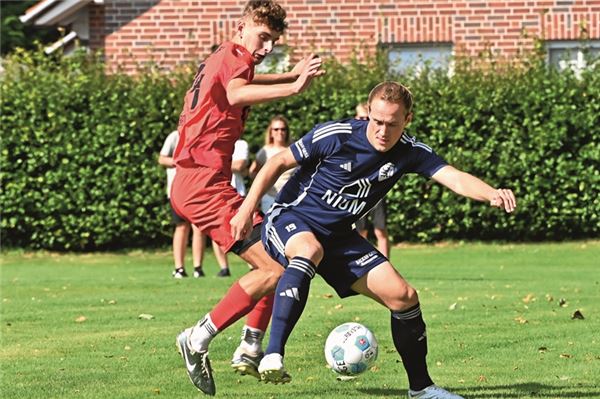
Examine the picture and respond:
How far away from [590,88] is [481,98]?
165cm

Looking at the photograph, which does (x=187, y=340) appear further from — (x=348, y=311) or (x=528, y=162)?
(x=528, y=162)

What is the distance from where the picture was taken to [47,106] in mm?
20500

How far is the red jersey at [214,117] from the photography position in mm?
7828

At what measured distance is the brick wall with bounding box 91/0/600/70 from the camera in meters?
→ 22.0

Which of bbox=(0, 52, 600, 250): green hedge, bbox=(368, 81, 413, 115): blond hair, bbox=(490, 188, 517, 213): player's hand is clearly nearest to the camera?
bbox=(490, 188, 517, 213): player's hand

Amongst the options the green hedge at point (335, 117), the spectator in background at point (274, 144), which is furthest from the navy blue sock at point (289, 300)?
the green hedge at point (335, 117)

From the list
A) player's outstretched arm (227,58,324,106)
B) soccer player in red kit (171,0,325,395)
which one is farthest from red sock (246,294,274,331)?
player's outstretched arm (227,58,324,106)

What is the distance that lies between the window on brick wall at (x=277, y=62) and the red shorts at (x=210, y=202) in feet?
38.7

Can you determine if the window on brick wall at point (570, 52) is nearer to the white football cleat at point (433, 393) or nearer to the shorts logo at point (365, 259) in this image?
the shorts logo at point (365, 259)

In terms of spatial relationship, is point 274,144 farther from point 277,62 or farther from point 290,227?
point 290,227

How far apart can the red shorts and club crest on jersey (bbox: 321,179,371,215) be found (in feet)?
2.20

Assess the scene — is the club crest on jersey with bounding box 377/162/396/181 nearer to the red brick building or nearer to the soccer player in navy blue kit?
the soccer player in navy blue kit

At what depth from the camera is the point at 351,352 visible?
7504mm

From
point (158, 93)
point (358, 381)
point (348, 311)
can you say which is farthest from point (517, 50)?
point (358, 381)
